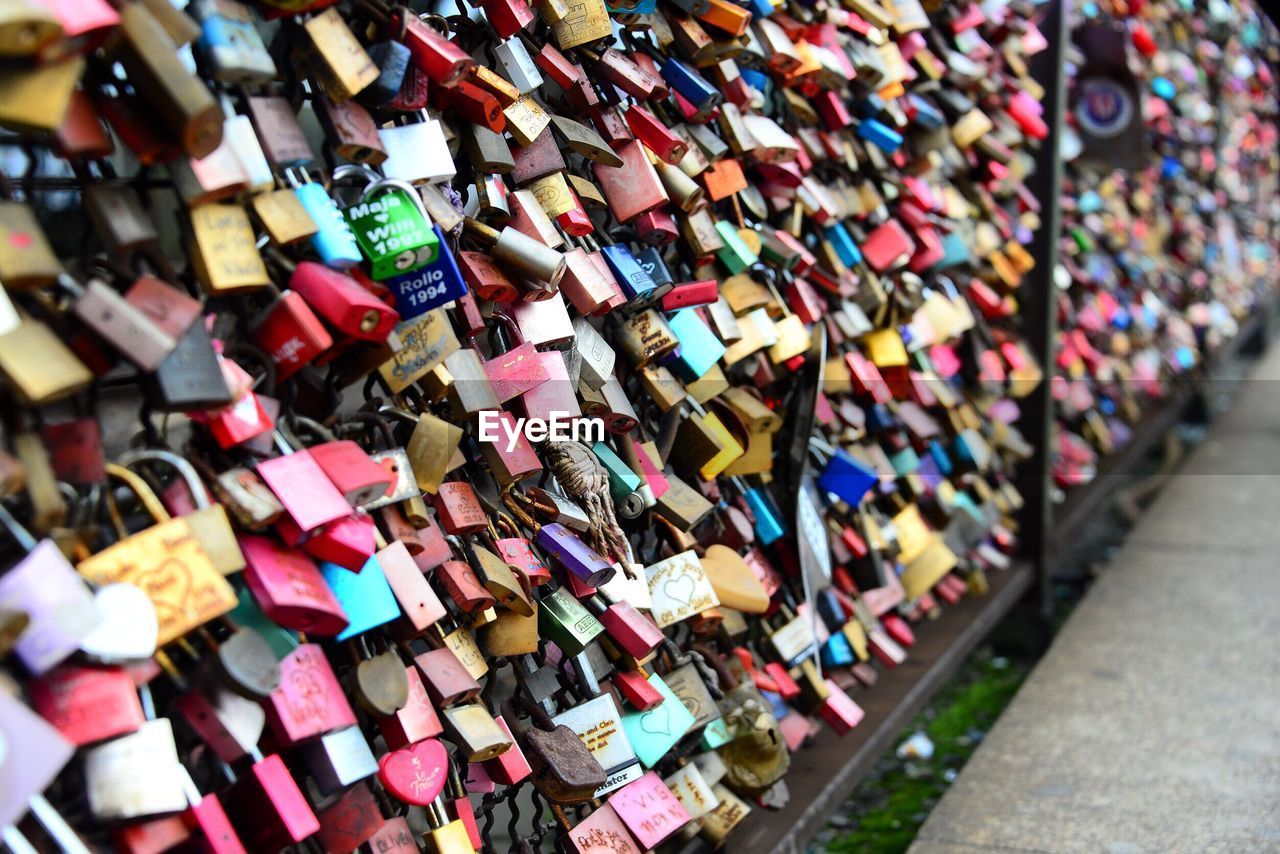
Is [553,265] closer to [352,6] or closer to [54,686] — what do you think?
[352,6]

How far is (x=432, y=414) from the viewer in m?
1.51

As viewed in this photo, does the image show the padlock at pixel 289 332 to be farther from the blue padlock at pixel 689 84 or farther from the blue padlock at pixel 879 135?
the blue padlock at pixel 879 135

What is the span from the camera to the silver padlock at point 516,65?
1610 millimetres

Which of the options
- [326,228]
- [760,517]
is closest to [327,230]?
[326,228]

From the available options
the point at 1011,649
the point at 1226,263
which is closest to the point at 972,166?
the point at 1011,649

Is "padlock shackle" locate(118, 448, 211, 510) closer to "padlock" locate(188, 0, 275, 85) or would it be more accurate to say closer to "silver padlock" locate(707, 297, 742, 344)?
"padlock" locate(188, 0, 275, 85)

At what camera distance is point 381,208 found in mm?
1357

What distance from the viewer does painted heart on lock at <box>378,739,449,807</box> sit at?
134 cm

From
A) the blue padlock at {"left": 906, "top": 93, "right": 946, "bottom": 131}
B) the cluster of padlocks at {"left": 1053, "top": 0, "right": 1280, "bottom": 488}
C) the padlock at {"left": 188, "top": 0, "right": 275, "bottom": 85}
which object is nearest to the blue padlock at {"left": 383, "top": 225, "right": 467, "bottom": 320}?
the padlock at {"left": 188, "top": 0, "right": 275, "bottom": 85}

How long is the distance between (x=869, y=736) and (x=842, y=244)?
1.04 meters

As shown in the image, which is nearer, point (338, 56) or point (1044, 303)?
point (338, 56)

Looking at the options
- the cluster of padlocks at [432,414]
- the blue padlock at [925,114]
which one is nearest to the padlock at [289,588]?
the cluster of padlocks at [432,414]

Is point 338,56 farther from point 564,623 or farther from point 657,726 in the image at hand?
point 657,726

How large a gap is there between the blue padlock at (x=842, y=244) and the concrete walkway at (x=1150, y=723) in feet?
3.76
